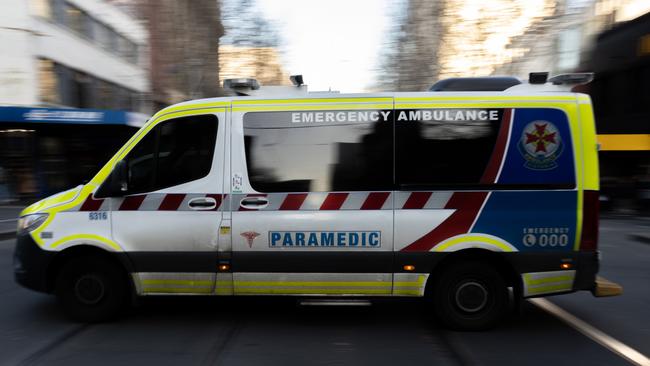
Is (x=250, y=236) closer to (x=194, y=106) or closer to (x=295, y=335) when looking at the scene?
(x=295, y=335)

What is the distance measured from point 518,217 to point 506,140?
0.73m

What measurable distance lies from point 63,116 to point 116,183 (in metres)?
16.7

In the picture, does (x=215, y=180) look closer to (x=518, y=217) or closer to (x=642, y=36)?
(x=518, y=217)

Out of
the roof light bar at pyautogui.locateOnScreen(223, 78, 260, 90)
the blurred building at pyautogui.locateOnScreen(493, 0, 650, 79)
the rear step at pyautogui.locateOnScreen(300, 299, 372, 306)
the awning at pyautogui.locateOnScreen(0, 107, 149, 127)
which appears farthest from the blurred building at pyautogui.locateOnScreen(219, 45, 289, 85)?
the rear step at pyautogui.locateOnScreen(300, 299, 372, 306)

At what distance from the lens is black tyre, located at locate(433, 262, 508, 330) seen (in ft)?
15.8

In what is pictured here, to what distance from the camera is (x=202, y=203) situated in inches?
189

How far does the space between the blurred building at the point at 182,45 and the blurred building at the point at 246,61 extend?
1.43 feet

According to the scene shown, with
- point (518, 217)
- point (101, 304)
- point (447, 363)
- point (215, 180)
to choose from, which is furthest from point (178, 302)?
point (518, 217)

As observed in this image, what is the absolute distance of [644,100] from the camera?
880 inches

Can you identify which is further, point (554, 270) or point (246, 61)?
point (246, 61)

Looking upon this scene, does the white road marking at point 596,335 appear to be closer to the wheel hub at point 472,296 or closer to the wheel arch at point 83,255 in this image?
the wheel hub at point 472,296

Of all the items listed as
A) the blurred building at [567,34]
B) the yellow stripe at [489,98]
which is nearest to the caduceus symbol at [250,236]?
the yellow stripe at [489,98]

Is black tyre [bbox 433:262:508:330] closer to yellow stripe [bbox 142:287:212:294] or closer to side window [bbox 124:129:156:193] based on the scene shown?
yellow stripe [bbox 142:287:212:294]

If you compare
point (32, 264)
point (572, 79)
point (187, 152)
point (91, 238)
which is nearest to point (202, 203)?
point (187, 152)
